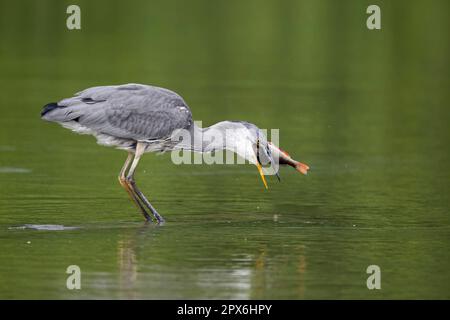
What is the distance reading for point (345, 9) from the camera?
154 feet

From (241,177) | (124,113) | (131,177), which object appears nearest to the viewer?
(124,113)

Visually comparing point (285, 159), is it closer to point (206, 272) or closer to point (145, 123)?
point (145, 123)

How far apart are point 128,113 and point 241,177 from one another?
367 centimetres

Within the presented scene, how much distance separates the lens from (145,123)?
50.6ft

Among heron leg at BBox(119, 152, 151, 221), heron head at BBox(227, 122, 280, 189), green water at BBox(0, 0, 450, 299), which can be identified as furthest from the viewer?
heron leg at BBox(119, 152, 151, 221)

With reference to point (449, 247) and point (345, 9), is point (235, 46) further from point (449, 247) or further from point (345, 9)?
point (449, 247)

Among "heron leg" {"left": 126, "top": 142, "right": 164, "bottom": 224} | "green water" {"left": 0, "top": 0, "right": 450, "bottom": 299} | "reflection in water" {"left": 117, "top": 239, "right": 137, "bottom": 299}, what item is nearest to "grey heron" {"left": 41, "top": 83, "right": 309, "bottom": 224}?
"heron leg" {"left": 126, "top": 142, "right": 164, "bottom": 224}

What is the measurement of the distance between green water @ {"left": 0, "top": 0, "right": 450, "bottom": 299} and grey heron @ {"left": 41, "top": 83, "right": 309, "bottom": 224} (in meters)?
0.78

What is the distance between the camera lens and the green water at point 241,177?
12.3 metres

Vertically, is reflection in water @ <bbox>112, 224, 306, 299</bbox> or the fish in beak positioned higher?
the fish in beak

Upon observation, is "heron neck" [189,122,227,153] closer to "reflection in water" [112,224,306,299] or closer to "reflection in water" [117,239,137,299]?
"reflection in water" [112,224,306,299]

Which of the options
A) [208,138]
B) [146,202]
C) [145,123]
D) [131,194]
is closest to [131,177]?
[131,194]

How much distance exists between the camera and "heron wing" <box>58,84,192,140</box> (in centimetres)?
1535

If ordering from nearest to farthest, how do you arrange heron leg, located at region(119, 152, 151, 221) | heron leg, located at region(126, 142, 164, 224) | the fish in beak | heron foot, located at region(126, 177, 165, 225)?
heron foot, located at region(126, 177, 165, 225)
heron leg, located at region(119, 152, 151, 221)
heron leg, located at region(126, 142, 164, 224)
the fish in beak
